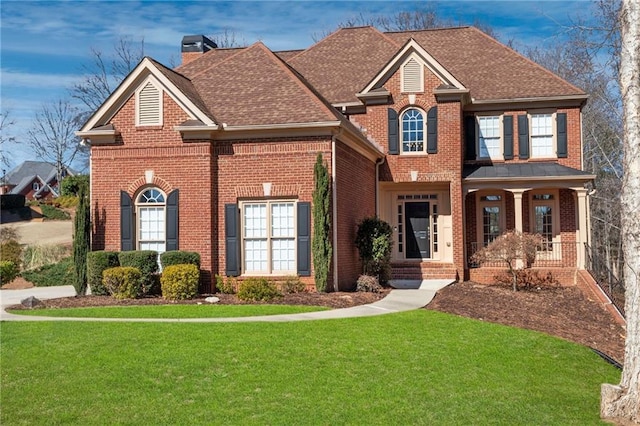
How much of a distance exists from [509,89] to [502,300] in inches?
382

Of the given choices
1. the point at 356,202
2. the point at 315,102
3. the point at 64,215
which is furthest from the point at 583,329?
the point at 64,215

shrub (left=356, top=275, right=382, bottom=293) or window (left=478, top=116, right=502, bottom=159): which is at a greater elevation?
window (left=478, top=116, right=502, bottom=159)

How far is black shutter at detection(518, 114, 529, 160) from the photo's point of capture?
24.8 metres

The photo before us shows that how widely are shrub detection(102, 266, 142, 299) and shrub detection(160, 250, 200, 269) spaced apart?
0.83 meters

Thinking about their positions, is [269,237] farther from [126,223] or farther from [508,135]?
[508,135]

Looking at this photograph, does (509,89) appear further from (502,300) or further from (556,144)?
(502,300)

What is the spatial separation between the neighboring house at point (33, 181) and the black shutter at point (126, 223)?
61.2 metres

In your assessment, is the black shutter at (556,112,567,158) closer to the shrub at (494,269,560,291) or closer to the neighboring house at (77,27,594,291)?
the neighboring house at (77,27,594,291)

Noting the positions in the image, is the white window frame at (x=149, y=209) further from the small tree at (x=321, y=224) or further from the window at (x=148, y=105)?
the small tree at (x=321, y=224)

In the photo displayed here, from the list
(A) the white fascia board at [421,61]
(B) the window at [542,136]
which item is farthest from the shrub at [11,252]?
(B) the window at [542,136]

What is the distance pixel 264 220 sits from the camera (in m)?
18.7

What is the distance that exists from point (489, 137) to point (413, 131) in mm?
3470

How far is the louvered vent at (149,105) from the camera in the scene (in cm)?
1892

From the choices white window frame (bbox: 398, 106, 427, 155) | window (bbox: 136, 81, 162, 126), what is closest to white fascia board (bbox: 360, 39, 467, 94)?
white window frame (bbox: 398, 106, 427, 155)
